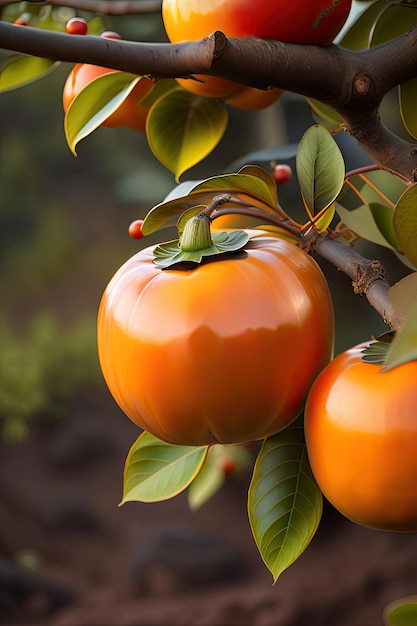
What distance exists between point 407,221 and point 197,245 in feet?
0.25

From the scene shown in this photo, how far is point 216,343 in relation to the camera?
25 centimetres

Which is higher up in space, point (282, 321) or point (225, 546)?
point (282, 321)

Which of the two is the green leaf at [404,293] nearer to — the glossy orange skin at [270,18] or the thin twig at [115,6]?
the glossy orange skin at [270,18]

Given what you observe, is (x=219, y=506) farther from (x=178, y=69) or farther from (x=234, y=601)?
(x=178, y=69)

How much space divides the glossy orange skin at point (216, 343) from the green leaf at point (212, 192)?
0.03m

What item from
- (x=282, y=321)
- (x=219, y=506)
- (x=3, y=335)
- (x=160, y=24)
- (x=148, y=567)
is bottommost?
(x=219, y=506)

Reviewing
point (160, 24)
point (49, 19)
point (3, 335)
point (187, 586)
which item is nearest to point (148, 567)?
point (187, 586)

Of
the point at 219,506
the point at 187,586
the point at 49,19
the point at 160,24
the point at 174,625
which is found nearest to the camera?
the point at 49,19

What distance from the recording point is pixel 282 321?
259 millimetres

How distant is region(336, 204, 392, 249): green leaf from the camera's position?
0.37m

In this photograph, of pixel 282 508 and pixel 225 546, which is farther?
pixel 225 546

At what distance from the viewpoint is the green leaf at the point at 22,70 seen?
0.41 m

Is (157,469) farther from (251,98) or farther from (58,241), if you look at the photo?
(58,241)

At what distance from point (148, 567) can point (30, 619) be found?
289 mm
